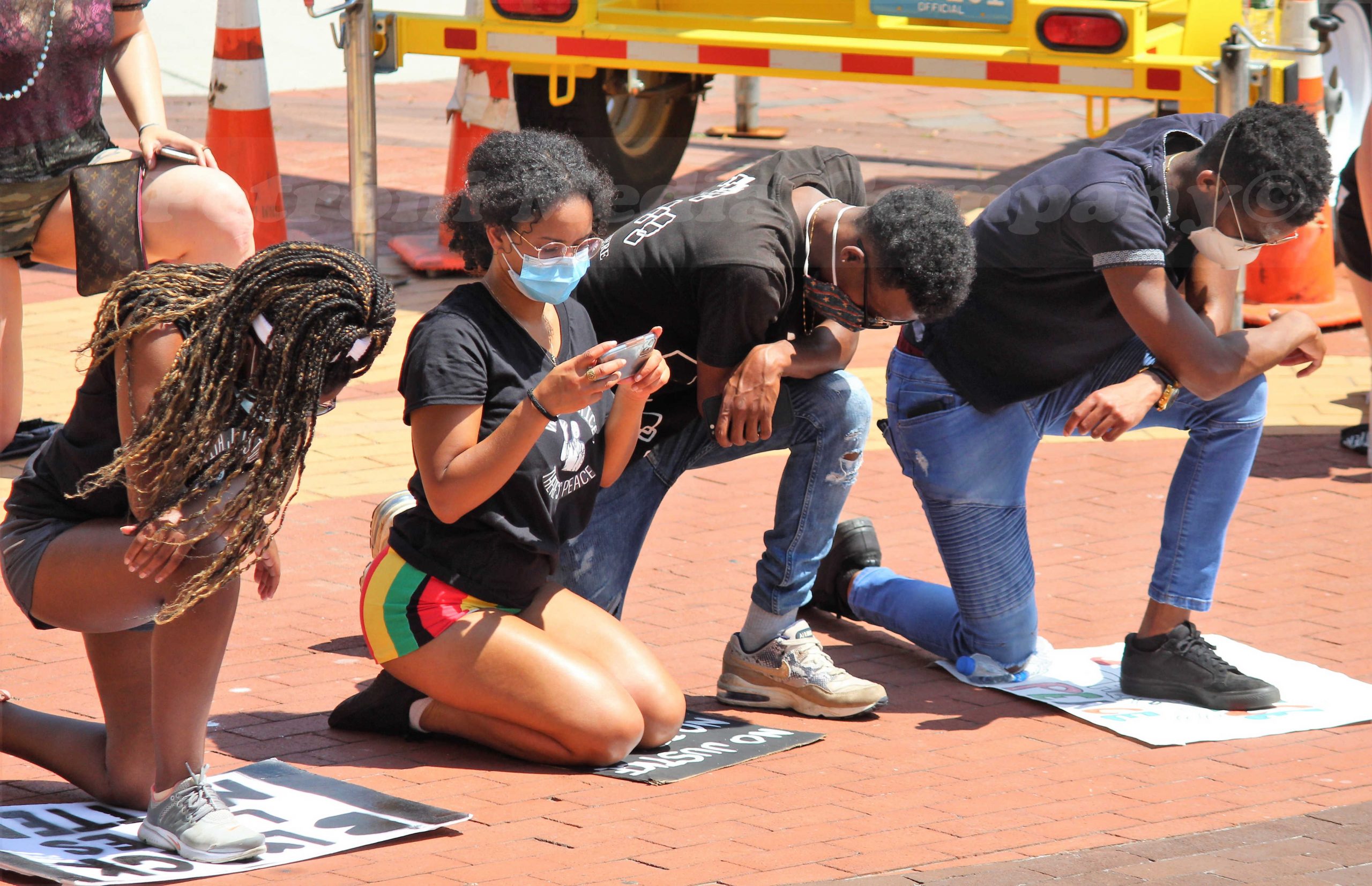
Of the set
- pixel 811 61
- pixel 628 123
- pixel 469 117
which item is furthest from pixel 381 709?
pixel 628 123

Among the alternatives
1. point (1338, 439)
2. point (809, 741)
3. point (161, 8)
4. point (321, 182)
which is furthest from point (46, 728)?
point (161, 8)

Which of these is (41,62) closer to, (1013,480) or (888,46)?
(1013,480)

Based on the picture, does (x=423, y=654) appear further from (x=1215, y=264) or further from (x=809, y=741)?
(x=1215, y=264)

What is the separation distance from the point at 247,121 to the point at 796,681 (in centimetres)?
453

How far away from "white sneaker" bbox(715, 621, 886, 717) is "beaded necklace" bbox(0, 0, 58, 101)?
2194 millimetres

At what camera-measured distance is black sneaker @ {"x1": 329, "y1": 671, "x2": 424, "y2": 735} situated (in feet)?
11.6

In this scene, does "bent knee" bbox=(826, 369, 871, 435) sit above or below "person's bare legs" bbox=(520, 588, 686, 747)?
above

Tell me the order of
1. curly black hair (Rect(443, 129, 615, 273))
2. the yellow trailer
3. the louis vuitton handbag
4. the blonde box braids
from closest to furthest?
Answer: 1. the blonde box braids
2. curly black hair (Rect(443, 129, 615, 273))
3. the louis vuitton handbag
4. the yellow trailer

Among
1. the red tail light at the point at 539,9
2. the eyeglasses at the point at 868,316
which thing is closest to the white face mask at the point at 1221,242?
the eyeglasses at the point at 868,316

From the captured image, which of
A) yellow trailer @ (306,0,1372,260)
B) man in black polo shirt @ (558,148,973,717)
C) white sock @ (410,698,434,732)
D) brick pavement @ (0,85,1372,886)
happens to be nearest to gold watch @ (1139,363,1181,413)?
A: man in black polo shirt @ (558,148,973,717)

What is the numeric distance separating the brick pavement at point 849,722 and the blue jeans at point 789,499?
0.33m

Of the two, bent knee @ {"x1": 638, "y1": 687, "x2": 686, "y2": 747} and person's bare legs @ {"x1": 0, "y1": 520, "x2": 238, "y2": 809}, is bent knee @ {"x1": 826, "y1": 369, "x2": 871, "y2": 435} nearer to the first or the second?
bent knee @ {"x1": 638, "y1": 687, "x2": 686, "y2": 747}

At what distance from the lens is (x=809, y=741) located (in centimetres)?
365

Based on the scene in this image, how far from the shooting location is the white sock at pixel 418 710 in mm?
3510
